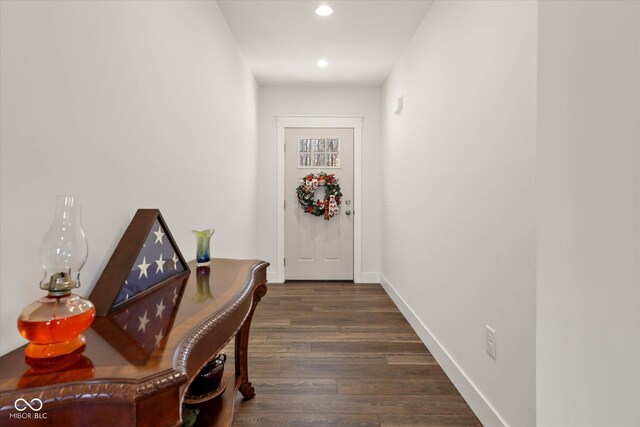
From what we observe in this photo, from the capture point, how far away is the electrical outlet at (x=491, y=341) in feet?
5.13

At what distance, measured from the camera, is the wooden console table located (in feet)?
1.82

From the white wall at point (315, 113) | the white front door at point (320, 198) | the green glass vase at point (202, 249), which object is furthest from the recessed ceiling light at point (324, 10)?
the green glass vase at point (202, 249)

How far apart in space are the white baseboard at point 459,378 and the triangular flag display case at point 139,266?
1481 mm

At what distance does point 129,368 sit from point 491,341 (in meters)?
1.52

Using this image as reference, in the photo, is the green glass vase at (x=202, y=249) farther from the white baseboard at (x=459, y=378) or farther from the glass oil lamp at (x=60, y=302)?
the white baseboard at (x=459, y=378)

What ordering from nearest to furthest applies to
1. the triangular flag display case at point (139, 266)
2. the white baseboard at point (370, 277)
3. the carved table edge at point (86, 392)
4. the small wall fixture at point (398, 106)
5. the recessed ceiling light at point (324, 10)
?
the carved table edge at point (86, 392) → the triangular flag display case at point (139, 266) → the recessed ceiling light at point (324, 10) → the small wall fixture at point (398, 106) → the white baseboard at point (370, 277)

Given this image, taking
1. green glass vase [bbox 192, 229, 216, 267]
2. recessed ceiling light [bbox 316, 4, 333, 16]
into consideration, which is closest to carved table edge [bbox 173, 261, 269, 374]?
green glass vase [bbox 192, 229, 216, 267]

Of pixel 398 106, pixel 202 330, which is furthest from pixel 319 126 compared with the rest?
pixel 202 330

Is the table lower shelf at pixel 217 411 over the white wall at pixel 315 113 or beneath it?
beneath

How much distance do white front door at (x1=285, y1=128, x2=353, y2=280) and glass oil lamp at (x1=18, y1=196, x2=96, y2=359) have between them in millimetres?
3559

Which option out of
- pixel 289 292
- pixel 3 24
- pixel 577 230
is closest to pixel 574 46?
pixel 577 230

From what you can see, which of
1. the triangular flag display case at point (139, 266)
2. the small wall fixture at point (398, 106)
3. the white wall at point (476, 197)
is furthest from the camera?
the small wall fixture at point (398, 106)

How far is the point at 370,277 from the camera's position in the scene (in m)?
4.39

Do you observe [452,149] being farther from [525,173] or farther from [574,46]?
[574,46]
